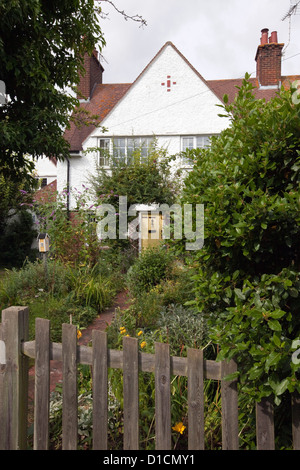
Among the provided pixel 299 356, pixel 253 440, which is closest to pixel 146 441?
pixel 253 440

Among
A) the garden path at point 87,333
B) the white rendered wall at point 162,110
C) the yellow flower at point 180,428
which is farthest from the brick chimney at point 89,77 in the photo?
the yellow flower at point 180,428

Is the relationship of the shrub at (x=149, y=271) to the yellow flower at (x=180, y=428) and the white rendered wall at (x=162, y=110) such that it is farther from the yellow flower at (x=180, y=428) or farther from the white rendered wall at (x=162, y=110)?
the white rendered wall at (x=162, y=110)

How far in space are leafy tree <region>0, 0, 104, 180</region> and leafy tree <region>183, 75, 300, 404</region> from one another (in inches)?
124

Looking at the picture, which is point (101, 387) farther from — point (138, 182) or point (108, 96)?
point (108, 96)

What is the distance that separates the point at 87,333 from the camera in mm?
4832

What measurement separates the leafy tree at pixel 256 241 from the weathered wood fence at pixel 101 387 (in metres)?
0.18

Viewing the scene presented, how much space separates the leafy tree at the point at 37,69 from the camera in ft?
14.1

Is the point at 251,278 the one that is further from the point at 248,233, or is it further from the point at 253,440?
the point at 253,440

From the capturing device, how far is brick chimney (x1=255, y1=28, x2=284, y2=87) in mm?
13781

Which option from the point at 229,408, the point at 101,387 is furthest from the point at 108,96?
the point at 229,408

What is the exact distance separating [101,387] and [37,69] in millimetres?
4036

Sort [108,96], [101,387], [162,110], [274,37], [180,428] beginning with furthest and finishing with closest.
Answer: [108,96] < [274,37] < [162,110] < [180,428] < [101,387]

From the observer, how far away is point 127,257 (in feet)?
31.7

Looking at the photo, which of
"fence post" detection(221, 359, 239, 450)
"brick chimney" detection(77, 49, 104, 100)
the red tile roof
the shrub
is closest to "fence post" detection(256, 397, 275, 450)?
"fence post" detection(221, 359, 239, 450)
